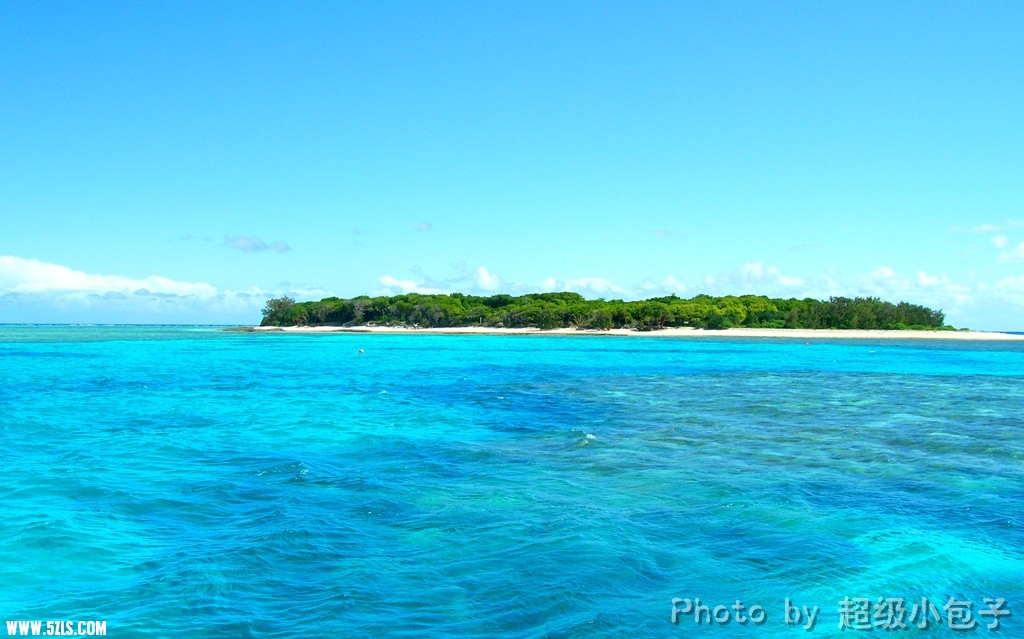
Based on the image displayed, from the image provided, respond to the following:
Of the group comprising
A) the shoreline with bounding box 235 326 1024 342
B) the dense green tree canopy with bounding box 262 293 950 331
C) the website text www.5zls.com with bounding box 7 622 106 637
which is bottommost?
the website text www.5zls.com with bounding box 7 622 106 637

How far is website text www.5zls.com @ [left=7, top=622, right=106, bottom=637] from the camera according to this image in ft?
20.7

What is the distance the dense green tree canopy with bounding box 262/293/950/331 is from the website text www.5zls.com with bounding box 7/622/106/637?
108 meters

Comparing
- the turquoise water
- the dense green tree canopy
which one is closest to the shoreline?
the dense green tree canopy

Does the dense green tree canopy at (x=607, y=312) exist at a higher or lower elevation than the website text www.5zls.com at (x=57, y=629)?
higher

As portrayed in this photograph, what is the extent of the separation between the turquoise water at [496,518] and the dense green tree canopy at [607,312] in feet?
301

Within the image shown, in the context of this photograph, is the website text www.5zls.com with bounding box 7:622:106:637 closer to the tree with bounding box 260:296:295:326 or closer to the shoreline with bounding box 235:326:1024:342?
the shoreline with bounding box 235:326:1024:342

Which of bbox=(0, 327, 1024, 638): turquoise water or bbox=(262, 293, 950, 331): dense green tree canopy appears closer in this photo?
bbox=(0, 327, 1024, 638): turquoise water

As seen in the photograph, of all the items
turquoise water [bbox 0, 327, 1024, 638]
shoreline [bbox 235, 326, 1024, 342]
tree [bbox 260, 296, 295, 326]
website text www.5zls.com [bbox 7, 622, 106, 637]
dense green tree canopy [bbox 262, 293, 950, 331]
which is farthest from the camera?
tree [bbox 260, 296, 295, 326]

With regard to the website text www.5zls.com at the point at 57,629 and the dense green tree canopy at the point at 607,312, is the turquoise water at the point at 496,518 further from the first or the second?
the dense green tree canopy at the point at 607,312

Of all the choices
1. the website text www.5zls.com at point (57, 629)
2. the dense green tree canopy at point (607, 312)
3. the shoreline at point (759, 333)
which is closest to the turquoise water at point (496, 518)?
the website text www.5zls.com at point (57, 629)

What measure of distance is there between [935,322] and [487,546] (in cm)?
12678

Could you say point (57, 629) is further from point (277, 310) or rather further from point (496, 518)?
point (277, 310)

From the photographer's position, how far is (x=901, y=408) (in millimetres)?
22859

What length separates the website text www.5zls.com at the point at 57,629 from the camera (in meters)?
6.32
